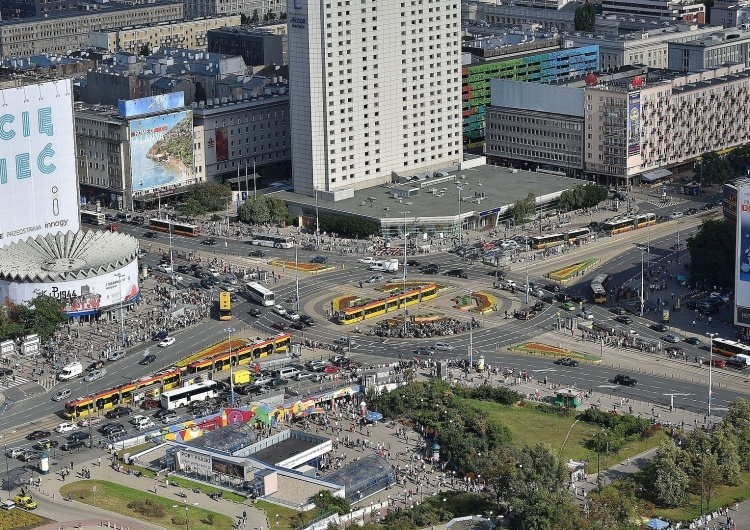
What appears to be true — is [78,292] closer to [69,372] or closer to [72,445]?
[69,372]

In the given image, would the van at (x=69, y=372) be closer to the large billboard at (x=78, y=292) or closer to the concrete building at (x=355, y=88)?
the large billboard at (x=78, y=292)

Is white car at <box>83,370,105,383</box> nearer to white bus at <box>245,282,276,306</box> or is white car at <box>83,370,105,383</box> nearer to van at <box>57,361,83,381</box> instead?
van at <box>57,361,83,381</box>

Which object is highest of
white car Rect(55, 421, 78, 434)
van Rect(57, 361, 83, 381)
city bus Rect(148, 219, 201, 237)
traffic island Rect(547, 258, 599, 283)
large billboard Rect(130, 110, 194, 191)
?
large billboard Rect(130, 110, 194, 191)

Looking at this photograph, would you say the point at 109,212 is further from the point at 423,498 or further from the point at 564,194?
the point at 423,498

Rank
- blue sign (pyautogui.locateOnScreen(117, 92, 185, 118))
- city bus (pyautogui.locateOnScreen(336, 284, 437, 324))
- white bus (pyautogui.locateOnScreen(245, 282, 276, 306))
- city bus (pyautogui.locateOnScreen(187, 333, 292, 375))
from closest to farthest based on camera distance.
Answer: city bus (pyautogui.locateOnScreen(187, 333, 292, 375)) < city bus (pyautogui.locateOnScreen(336, 284, 437, 324)) < white bus (pyautogui.locateOnScreen(245, 282, 276, 306)) < blue sign (pyautogui.locateOnScreen(117, 92, 185, 118))

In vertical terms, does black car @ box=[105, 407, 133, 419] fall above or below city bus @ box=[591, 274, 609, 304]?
below

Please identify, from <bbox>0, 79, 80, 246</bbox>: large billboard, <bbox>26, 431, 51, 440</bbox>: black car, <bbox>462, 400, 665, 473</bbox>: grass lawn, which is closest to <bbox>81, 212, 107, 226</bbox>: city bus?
<bbox>0, 79, 80, 246</bbox>: large billboard
